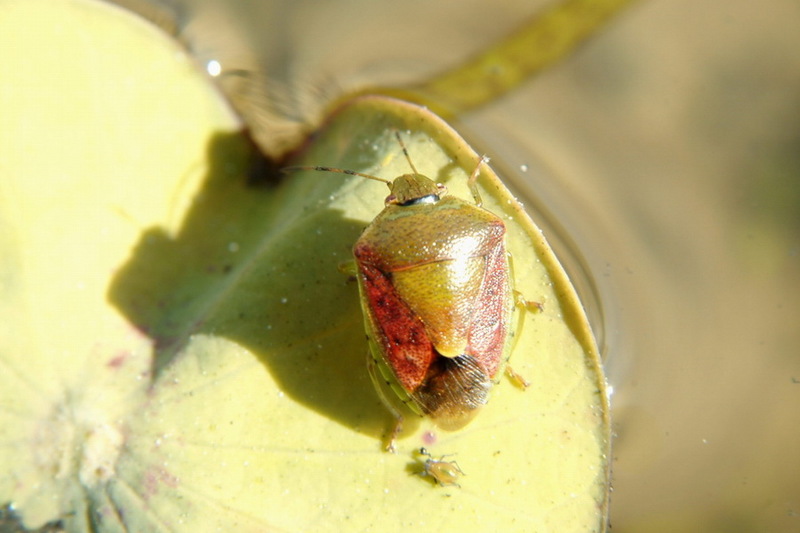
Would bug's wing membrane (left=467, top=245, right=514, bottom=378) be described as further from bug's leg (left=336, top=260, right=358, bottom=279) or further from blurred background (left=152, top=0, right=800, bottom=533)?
blurred background (left=152, top=0, right=800, bottom=533)

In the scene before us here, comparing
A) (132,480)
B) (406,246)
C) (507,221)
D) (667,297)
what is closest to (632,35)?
(667,297)

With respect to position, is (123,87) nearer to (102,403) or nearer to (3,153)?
(3,153)

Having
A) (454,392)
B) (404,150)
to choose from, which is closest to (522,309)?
(454,392)

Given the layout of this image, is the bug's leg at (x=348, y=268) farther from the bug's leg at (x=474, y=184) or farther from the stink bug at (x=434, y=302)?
the bug's leg at (x=474, y=184)

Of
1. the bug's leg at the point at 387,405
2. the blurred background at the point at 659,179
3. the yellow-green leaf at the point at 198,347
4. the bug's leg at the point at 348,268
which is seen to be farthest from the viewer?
the blurred background at the point at 659,179

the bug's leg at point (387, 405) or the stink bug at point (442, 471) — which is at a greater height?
the bug's leg at point (387, 405)

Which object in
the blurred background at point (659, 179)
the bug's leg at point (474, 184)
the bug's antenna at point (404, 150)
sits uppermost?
the bug's antenna at point (404, 150)

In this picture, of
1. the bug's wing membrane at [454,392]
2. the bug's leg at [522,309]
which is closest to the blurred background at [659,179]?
the bug's leg at [522,309]
